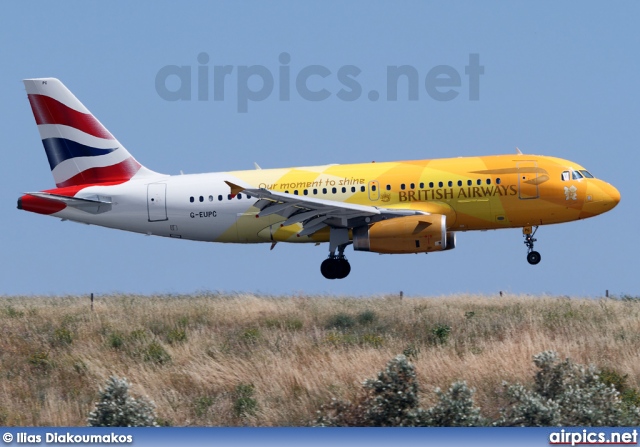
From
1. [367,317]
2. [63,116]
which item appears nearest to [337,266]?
[367,317]

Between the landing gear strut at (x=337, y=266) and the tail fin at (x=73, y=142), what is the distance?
7.78 m

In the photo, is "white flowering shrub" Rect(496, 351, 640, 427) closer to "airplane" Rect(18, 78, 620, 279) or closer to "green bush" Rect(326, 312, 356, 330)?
"green bush" Rect(326, 312, 356, 330)

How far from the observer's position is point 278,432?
15508 mm

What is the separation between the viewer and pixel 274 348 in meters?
27.2

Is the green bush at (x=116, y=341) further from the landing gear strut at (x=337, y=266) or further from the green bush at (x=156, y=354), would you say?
the landing gear strut at (x=337, y=266)

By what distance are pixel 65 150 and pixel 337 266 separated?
11526 millimetres

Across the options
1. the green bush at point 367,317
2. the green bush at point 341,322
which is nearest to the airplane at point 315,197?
the green bush at point 367,317

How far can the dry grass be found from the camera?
23234mm

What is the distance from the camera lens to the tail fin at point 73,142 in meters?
40.2

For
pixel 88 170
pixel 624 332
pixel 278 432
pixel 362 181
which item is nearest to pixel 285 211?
pixel 362 181

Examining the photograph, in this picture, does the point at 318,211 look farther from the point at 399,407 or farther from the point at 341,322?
the point at 399,407

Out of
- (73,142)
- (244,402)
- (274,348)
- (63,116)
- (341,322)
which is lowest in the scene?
(244,402)

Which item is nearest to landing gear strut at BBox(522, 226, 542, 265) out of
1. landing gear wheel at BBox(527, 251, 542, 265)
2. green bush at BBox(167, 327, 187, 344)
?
landing gear wheel at BBox(527, 251, 542, 265)

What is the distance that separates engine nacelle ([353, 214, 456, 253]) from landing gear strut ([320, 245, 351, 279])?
8.02 ft
